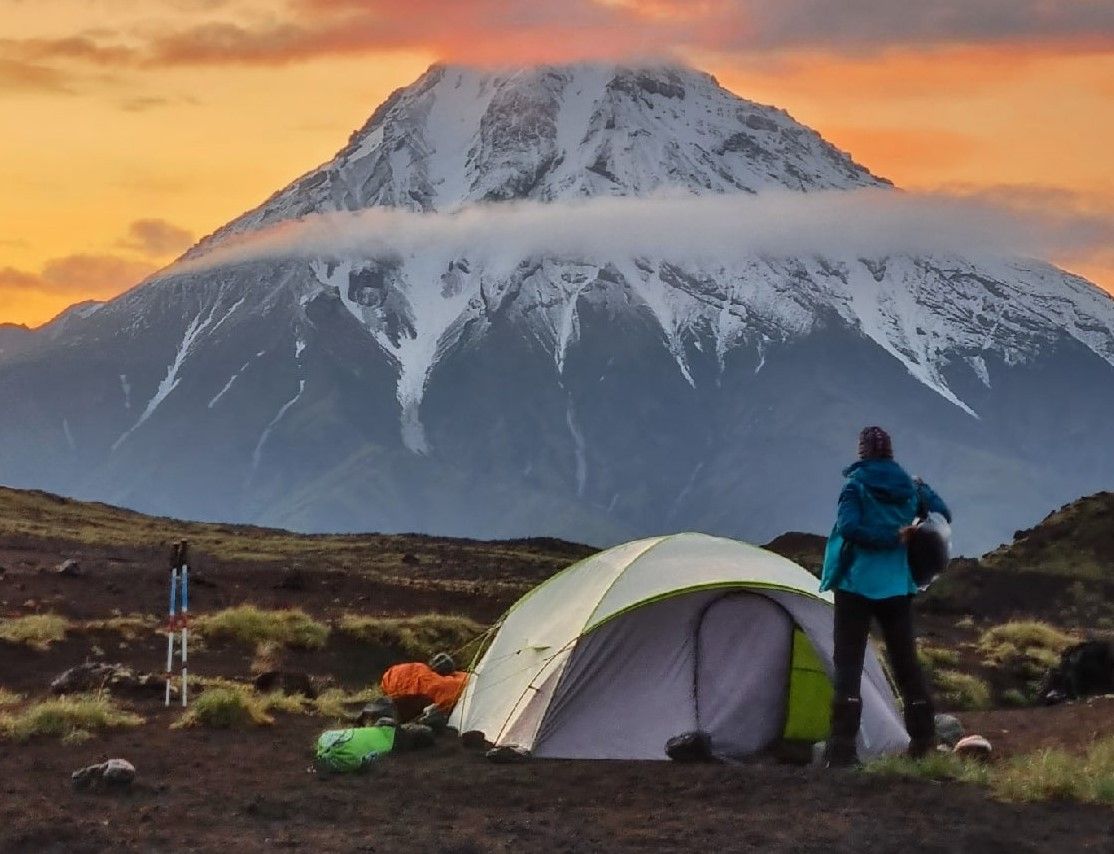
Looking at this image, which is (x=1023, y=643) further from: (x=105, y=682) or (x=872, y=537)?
(x=872, y=537)

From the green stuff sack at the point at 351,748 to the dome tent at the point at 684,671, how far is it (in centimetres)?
143

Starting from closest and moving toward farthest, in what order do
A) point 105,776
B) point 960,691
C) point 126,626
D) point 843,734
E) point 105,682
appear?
1. point 105,776
2. point 843,734
3. point 105,682
4. point 960,691
5. point 126,626

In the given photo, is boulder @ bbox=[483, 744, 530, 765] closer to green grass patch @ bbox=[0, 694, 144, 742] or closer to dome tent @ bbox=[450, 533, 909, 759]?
dome tent @ bbox=[450, 533, 909, 759]

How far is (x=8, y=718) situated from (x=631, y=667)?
21.9 ft

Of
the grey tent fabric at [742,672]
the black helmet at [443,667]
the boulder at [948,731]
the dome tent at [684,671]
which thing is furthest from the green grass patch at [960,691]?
the grey tent fabric at [742,672]

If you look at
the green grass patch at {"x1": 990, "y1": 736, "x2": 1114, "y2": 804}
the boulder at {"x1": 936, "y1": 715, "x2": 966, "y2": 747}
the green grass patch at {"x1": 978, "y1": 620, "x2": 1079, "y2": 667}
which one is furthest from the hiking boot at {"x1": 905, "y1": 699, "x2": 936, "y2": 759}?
the green grass patch at {"x1": 978, "y1": 620, "x2": 1079, "y2": 667}

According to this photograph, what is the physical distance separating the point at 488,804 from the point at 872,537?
4.04 m

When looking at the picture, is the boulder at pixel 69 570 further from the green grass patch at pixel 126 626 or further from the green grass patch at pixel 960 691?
the green grass patch at pixel 960 691

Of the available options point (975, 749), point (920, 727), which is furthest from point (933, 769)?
point (975, 749)

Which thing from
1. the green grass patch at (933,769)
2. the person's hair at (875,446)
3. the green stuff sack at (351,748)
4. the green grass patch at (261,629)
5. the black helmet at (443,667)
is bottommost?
the green stuff sack at (351,748)

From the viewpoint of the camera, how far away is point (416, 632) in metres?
32.5

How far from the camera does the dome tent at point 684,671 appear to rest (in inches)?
693

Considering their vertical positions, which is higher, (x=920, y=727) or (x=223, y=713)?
(x=920, y=727)

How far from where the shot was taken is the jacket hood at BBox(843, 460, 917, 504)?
50.3ft
